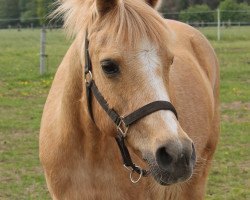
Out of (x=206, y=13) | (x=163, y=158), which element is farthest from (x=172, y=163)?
(x=206, y=13)

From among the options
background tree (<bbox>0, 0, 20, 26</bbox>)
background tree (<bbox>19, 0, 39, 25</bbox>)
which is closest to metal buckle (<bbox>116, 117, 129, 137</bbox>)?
background tree (<bbox>0, 0, 20, 26</bbox>)

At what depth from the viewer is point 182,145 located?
93.0 inches

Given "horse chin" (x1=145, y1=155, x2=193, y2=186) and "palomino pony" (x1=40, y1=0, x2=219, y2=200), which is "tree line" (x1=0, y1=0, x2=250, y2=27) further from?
"horse chin" (x1=145, y1=155, x2=193, y2=186)

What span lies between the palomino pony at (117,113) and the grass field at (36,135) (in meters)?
1.44

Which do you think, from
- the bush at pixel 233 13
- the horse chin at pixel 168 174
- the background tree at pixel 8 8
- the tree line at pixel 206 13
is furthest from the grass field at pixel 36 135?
the background tree at pixel 8 8

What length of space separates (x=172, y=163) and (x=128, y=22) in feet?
2.39

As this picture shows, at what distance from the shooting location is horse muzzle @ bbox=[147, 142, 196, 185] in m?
2.36

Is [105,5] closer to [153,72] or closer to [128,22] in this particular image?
[128,22]

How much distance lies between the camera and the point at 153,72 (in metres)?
2.51

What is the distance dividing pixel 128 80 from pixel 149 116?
208mm

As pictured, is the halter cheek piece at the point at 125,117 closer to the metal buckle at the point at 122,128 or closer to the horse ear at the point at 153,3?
the metal buckle at the point at 122,128

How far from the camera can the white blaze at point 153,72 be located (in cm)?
247

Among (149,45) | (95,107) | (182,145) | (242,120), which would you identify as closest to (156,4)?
(149,45)

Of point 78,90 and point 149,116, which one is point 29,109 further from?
point 149,116
